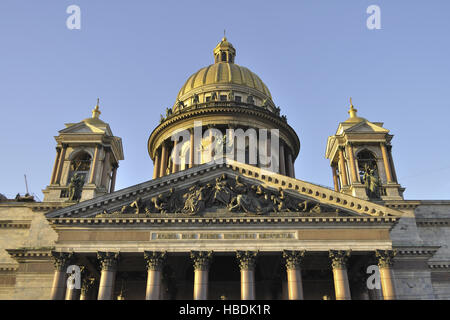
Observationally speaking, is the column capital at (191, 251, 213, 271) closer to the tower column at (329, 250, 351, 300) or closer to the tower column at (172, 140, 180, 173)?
the tower column at (329, 250, 351, 300)

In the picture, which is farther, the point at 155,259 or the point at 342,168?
the point at 342,168

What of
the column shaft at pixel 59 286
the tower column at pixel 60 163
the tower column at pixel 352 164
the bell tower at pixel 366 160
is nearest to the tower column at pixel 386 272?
the bell tower at pixel 366 160

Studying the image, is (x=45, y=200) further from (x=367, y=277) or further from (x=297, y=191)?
(x=367, y=277)

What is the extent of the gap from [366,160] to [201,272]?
1894 cm

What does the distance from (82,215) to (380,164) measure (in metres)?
23.9

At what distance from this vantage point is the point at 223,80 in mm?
52688

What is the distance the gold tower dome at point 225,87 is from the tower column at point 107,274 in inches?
1060

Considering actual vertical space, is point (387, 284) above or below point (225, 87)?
below

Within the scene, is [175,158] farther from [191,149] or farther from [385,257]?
[385,257]

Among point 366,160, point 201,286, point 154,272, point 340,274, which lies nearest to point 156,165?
point 366,160

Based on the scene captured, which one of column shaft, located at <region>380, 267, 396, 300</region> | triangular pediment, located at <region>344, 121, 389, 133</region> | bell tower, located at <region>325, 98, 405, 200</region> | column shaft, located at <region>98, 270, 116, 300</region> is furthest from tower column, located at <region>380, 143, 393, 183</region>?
column shaft, located at <region>98, 270, 116, 300</region>

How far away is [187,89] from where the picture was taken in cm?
5419

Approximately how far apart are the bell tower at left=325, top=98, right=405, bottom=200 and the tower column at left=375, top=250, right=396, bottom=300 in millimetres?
8330

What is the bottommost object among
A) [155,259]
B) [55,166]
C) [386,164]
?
[155,259]
